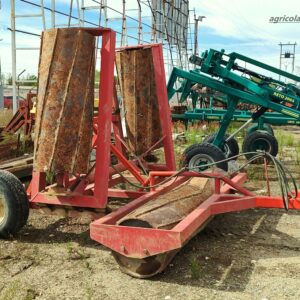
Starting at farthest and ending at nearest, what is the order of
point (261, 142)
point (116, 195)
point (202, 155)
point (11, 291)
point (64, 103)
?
point (261, 142) → point (202, 155) → point (116, 195) → point (64, 103) → point (11, 291)

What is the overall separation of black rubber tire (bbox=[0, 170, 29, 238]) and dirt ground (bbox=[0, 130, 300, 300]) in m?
0.15

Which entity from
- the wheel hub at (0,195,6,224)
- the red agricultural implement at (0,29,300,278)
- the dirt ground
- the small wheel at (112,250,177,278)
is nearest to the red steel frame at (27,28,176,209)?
the red agricultural implement at (0,29,300,278)

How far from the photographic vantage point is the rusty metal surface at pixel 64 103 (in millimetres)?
4367

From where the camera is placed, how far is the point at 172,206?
4.39m

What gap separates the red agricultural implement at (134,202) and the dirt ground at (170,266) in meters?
0.19

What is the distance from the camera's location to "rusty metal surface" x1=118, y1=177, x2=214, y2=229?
403 cm

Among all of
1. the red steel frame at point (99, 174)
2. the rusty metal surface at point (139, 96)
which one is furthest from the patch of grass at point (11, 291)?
the rusty metal surface at point (139, 96)

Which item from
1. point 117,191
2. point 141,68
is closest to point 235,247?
point 117,191

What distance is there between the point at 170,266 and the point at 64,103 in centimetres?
160

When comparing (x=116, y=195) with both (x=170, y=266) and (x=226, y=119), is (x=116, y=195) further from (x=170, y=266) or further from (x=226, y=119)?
(x=226, y=119)

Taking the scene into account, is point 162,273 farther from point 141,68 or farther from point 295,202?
point 141,68

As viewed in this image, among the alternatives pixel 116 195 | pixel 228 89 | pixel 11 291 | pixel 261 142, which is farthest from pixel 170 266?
pixel 261 142

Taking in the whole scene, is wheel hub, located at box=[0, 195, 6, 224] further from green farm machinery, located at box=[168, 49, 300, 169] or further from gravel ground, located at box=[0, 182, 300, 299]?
green farm machinery, located at box=[168, 49, 300, 169]

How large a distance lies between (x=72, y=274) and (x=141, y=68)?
2.89 metres
